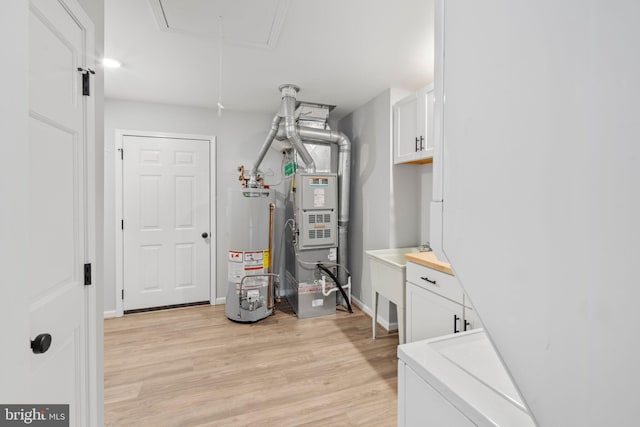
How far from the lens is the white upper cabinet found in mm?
2471

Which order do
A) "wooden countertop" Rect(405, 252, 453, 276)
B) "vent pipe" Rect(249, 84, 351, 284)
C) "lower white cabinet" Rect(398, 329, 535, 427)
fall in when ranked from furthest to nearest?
1. "vent pipe" Rect(249, 84, 351, 284)
2. "wooden countertop" Rect(405, 252, 453, 276)
3. "lower white cabinet" Rect(398, 329, 535, 427)

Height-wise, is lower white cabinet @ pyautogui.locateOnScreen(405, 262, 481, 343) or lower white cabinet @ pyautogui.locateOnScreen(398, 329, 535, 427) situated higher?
lower white cabinet @ pyautogui.locateOnScreen(398, 329, 535, 427)

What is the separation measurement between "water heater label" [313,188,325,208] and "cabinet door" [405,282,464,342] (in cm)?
142

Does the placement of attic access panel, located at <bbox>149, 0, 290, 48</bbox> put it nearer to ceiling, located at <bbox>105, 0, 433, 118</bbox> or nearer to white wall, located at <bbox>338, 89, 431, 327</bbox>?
ceiling, located at <bbox>105, 0, 433, 118</bbox>

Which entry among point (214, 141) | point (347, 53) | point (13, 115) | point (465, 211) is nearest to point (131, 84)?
point (214, 141)

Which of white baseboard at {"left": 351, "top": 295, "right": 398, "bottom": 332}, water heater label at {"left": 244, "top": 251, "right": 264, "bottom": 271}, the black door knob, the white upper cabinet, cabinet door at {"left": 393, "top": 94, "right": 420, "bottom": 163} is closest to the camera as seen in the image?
the black door knob

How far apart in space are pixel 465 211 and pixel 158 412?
2.19 metres

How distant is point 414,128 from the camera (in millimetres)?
2641

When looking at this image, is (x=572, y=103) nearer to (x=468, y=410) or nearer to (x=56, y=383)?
(x=468, y=410)

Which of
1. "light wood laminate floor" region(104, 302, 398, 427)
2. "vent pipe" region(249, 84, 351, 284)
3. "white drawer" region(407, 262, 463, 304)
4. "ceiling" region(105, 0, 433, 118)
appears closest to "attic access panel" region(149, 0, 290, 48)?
"ceiling" region(105, 0, 433, 118)

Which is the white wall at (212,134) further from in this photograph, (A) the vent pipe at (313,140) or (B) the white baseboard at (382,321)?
(B) the white baseboard at (382,321)

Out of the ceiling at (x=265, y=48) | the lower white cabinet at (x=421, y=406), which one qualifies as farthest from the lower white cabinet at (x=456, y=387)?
the ceiling at (x=265, y=48)

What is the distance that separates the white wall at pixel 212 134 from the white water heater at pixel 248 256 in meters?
0.48

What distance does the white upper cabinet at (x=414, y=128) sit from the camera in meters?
2.47
